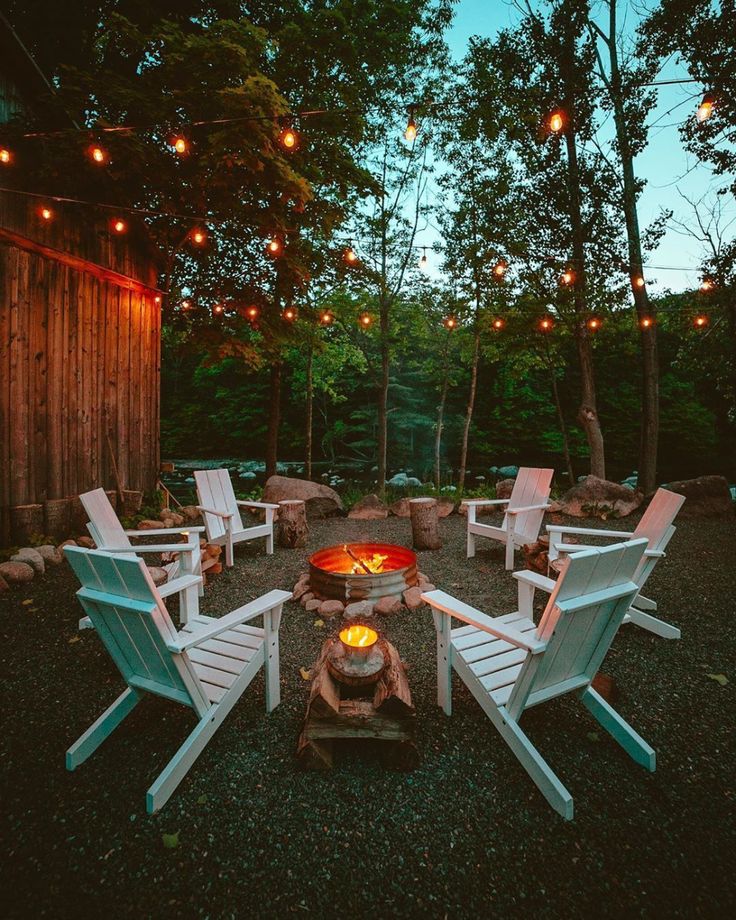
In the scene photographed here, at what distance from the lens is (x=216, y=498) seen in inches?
224

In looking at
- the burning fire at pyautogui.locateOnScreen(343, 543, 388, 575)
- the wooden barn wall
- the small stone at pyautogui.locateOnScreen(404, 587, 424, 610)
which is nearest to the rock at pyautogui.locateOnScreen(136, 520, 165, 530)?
the wooden barn wall

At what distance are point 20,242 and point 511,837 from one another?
7406 mm

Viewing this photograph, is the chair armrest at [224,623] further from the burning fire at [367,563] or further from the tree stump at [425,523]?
the tree stump at [425,523]

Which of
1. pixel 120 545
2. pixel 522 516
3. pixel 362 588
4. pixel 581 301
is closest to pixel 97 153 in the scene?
pixel 120 545

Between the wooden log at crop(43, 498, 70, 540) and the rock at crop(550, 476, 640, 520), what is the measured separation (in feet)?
24.1

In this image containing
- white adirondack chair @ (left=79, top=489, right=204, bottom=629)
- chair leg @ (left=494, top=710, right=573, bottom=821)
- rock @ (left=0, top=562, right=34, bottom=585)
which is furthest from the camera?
rock @ (left=0, top=562, right=34, bottom=585)

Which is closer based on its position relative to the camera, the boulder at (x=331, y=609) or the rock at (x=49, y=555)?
the boulder at (x=331, y=609)

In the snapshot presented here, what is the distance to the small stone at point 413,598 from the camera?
13.4 feet

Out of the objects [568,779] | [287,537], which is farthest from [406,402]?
[568,779]

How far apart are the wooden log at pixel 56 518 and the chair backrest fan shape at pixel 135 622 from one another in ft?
14.7

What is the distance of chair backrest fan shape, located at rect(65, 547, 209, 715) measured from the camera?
194 centimetres

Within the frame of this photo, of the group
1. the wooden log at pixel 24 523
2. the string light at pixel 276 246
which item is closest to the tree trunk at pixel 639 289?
the string light at pixel 276 246

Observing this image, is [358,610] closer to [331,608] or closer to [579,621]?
[331,608]

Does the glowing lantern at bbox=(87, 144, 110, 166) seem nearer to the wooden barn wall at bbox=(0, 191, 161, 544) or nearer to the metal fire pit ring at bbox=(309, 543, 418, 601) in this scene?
the wooden barn wall at bbox=(0, 191, 161, 544)
